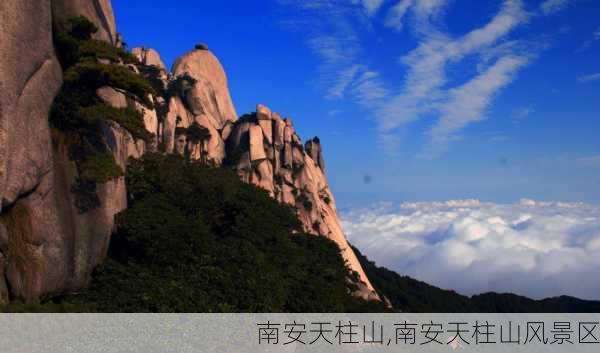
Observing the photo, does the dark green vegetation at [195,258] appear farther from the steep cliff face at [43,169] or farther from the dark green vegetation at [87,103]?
the dark green vegetation at [87,103]

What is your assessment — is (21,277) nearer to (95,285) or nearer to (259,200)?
(95,285)

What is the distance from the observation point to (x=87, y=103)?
1841 centimetres

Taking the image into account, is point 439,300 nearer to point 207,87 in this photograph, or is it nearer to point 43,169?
point 207,87

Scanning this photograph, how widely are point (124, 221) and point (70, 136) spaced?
534 cm

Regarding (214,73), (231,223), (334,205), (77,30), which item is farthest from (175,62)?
(77,30)

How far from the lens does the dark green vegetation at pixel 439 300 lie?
7544 centimetres

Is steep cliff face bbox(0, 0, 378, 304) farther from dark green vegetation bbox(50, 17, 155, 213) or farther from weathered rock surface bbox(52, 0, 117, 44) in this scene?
dark green vegetation bbox(50, 17, 155, 213)

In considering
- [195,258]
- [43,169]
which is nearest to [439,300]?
[195,258]

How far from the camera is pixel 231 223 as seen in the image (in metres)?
27.8

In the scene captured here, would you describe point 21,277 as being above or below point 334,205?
below

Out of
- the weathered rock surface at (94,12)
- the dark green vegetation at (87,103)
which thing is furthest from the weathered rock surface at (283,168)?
the dark green vegetation at (87,103)

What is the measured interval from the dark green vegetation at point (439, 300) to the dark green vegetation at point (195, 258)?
44.9 metres

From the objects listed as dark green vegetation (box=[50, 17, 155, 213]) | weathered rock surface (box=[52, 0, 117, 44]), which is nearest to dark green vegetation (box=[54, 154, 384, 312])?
dark green vegetation (box=[50, 17, 155, 213])

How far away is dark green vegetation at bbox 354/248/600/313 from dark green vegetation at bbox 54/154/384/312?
4487 centimetres
